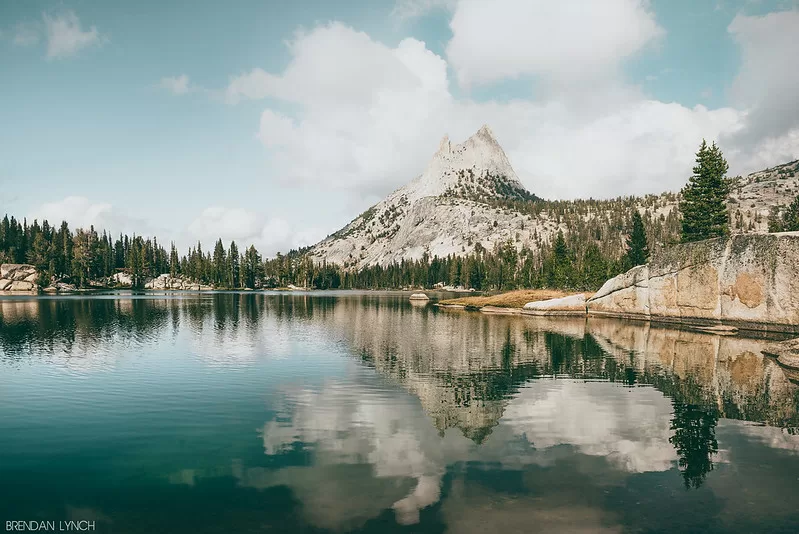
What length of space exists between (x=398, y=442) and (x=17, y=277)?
234 m

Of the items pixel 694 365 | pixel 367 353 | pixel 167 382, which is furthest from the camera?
pixel 367 353

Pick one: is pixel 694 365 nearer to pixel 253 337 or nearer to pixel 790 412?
pixel 790 412

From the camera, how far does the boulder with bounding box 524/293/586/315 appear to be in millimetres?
77938

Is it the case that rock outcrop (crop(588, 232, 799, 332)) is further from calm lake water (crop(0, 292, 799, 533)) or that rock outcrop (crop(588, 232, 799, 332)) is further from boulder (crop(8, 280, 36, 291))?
boulder (crop(8, 280, 36, 291))

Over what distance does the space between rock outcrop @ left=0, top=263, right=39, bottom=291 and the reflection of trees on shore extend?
231 m

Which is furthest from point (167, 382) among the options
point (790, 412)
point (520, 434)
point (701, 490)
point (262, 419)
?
point (790, 412)

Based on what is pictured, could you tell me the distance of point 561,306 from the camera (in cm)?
7938

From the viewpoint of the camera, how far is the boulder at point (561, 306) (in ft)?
256

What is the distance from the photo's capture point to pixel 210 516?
1236 cm

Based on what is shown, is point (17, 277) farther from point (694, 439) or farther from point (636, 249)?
point (694, 439)

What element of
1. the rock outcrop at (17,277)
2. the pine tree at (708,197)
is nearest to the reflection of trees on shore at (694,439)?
the pine tree at (708,197)

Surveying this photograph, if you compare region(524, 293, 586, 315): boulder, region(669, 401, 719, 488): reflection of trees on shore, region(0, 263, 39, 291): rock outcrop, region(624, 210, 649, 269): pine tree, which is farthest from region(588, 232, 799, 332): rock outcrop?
region(0, 263, 39, 291): rock outcrop

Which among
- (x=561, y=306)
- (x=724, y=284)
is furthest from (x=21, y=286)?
(x=724, y=284)

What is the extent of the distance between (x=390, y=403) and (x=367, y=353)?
16111 mm
